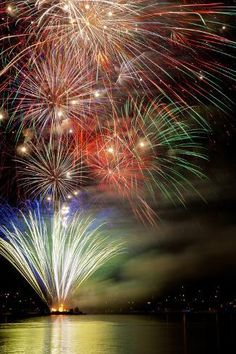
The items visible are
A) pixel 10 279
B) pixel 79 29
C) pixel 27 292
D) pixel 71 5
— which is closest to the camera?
pixel 71 5

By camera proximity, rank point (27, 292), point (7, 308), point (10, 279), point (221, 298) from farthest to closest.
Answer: point (221, 298) → point (7, 308) → point (27, 292) → point (10, 279)

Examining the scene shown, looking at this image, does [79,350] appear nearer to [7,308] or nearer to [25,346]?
[25,346]

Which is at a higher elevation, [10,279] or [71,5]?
[71,5]

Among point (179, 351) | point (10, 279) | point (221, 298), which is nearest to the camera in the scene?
point (179, 351)

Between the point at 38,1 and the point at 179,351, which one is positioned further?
the point at 179,351

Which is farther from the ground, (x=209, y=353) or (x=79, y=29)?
(x=79, y=29)

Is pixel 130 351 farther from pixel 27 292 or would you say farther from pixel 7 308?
pixel 7 308

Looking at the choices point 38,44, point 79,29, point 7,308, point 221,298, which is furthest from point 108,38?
point 221,298

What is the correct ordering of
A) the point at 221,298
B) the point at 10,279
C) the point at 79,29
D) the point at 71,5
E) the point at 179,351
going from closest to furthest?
the point at 71,5 → the point at 79,29 → the point at 179,351 → the point at 10,279 → the point at 221,298

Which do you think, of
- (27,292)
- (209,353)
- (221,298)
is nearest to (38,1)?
(209,353)

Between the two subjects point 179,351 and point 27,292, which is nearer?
point 179,351
